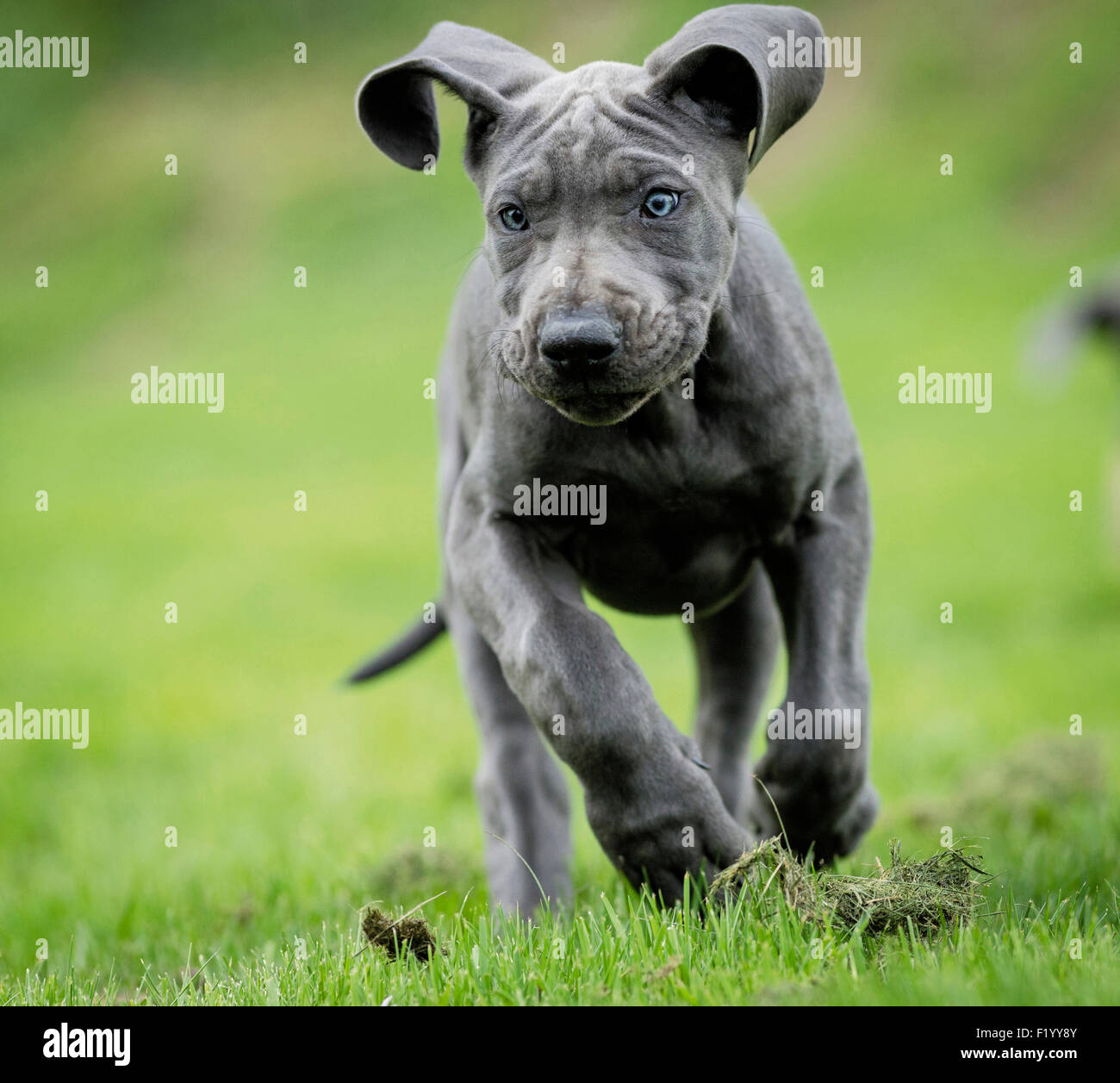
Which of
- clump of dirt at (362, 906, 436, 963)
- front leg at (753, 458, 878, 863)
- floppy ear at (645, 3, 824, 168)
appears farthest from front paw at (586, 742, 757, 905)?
floppy ear at (645, 3, 824, 168)

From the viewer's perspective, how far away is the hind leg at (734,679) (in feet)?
16.3

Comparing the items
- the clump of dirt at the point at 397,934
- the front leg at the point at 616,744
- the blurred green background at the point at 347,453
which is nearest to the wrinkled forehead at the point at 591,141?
the front leg at the point at 616,744

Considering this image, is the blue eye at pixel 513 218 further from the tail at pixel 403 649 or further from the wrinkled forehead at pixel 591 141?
the tail at pixel 403 649

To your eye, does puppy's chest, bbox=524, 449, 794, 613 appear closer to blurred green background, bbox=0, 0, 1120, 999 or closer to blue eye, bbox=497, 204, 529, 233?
blue eye, bbox=497, 204, 529, 233

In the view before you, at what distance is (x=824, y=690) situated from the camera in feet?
13.0

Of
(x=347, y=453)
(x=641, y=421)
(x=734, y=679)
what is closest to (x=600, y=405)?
(x=641, y=421)

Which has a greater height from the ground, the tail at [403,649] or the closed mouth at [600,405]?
the closed mouth at [600,405]

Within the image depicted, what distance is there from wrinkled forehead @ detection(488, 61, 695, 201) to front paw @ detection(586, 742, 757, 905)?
1379 millimetres

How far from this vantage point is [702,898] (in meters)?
3.59

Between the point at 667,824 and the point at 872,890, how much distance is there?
50 centimetres

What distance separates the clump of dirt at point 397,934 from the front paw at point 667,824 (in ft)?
1.59

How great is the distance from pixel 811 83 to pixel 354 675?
285cm

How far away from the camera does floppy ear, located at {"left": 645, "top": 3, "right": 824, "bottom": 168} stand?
11.8 feet

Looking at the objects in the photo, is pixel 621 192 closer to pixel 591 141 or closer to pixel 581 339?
pixel 591 141
